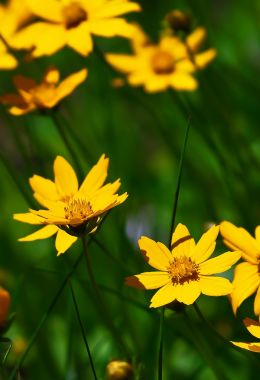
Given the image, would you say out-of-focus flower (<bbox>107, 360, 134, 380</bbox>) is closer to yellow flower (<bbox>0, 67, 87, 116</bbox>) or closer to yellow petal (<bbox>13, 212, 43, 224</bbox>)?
yellow petal (<bbox>13, 212, 43, 224</bbox>)

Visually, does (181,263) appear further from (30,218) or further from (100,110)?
(100,110)

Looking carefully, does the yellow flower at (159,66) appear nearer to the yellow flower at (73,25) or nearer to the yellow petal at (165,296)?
the yellow flower at (73,25)

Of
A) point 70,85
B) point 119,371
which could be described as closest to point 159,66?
point 70,85

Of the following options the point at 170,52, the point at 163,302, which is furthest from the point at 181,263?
the point at 170,52

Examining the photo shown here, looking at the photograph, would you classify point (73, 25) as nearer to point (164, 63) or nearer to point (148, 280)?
point (164, 63)

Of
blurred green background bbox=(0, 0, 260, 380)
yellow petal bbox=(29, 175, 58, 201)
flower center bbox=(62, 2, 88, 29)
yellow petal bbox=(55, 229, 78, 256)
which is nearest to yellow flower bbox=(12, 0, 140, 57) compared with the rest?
flower center bbox=(62, 2, 88, 29)

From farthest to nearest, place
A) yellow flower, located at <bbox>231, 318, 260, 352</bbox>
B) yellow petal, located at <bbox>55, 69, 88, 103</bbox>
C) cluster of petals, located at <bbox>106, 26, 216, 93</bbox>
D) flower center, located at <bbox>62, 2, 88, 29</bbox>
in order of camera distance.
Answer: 1. cluster of petals, located at <bbox>106, 26, 216, 93</bbox>
2. flower center, located at <bbox>62, 2, 88, 29</bbox>
3. yellow petal, located at <bbox>55, 69, 88, 103</bbox>
4. yellow flower, located at <bbox>231, 318, 260, 352</bbox>
